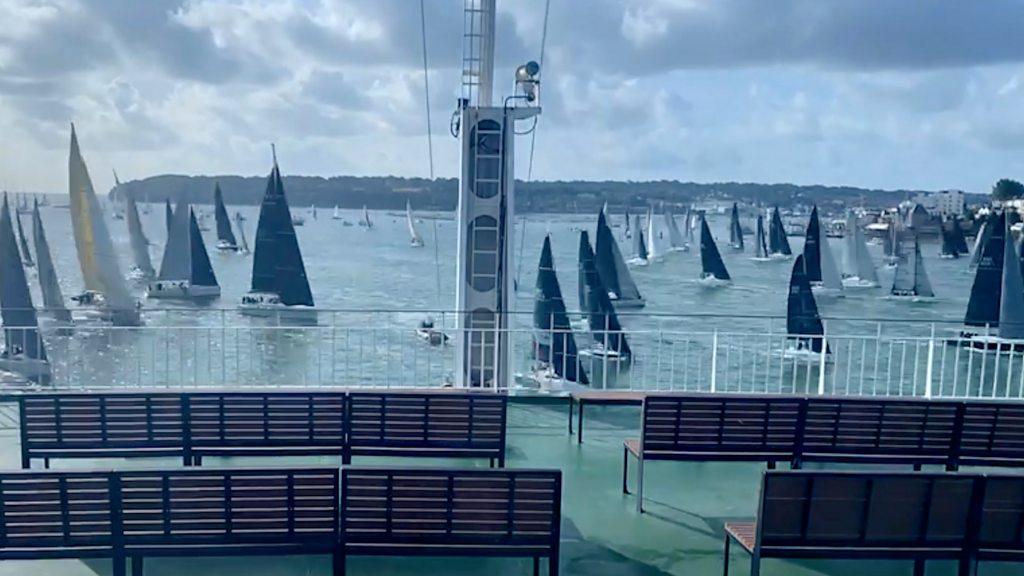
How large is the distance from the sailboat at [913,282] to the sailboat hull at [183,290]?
118 ft

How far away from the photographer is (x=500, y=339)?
682 cm

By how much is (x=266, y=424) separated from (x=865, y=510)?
259 cm

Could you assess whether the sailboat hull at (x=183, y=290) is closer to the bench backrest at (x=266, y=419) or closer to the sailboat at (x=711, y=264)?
the sailboat at (x=711, y=264)

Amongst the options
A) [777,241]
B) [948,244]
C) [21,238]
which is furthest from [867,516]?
[948,244]

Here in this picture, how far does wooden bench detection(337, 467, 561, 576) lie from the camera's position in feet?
10.1

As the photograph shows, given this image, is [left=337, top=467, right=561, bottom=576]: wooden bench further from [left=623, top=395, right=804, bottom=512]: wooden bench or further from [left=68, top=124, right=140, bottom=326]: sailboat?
[left=68, top=124, right=140, bottom=326]: sailboat

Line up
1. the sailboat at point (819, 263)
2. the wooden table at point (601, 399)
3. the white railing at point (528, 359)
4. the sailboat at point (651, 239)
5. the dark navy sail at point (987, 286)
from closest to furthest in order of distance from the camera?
the wooden table at point (601, 399) → the white railing at point (528, 359) → the dark navy sail at point (987, 286) → the sailboat at point (819, 263) → the sailboat at point (651, 239)

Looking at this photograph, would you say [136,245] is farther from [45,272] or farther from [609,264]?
[609,264]

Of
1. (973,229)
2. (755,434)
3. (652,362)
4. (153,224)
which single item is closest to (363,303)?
(652,362)

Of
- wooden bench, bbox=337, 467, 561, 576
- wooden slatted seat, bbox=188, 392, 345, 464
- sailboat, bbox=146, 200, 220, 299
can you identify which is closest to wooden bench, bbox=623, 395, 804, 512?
wooden bench, bbox=337, 467, 561, 576

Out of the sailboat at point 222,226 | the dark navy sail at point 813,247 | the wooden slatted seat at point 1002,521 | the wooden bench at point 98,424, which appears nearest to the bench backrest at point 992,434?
the wooden slatted seat at point 1002,521

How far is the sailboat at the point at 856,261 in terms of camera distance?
169 feet

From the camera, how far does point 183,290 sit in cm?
4456

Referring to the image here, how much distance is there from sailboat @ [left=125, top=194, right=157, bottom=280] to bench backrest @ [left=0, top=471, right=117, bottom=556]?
144ft
